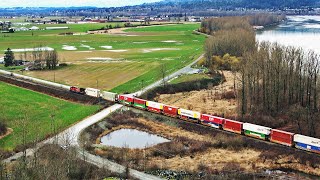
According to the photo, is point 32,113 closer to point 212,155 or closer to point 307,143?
point 212,155

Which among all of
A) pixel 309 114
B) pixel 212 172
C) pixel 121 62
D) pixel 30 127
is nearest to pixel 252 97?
pixel 309 114

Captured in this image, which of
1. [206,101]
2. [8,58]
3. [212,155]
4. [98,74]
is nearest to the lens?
[212,155]

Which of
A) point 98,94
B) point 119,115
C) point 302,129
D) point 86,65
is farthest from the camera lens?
point 86,65

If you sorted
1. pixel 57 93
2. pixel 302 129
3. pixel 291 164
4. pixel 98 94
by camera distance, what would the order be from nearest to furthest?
pixel 291 164
pixel 302 129
pixel 98 94
pixel 57 93

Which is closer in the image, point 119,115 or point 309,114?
point 309,114

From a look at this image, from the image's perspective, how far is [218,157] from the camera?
52812 mm

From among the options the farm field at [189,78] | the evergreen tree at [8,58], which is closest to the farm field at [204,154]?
the farm field at [189,78]

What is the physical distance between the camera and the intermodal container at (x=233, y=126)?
59.8m

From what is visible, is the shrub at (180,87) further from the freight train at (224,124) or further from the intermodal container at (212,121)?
the intermodal container at (212,121)

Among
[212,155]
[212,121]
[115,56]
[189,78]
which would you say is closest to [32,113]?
[212,121]

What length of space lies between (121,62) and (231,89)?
151 ft

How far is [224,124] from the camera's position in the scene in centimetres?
6184

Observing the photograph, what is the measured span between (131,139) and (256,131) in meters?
18.8

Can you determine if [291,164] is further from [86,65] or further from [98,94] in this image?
[86,65]
